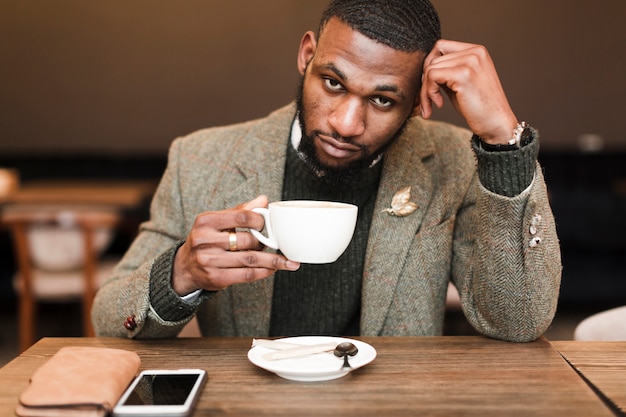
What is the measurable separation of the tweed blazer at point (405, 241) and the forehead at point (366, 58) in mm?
251

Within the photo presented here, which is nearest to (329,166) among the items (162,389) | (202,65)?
(162,389)

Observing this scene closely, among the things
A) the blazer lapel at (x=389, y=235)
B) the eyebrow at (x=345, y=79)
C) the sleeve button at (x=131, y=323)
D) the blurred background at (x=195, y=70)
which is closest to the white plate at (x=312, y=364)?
the sleeve button at (x=131, y=323)

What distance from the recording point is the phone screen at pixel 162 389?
0.83 m

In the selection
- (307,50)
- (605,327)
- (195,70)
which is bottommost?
(605,327)

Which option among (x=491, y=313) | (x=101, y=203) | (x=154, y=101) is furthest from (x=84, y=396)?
(x=154, y=101)

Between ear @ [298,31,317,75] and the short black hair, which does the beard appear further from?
the short black hair

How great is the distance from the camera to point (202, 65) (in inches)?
215

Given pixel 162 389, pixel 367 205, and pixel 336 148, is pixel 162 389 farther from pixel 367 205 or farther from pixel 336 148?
pixel 367 205

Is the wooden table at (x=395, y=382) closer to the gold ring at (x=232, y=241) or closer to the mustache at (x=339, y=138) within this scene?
the gold ring at (x=232, y=241)

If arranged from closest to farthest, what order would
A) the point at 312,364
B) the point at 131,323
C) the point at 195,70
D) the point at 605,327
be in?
the point at 312,364 → the point at 131,323 → the point at 605,327 → the point at 195,70

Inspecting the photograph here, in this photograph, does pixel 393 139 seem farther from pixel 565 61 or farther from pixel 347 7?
pixel 565 61

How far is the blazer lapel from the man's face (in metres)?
0.11

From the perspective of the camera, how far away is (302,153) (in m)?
1.52

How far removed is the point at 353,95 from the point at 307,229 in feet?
1.38
